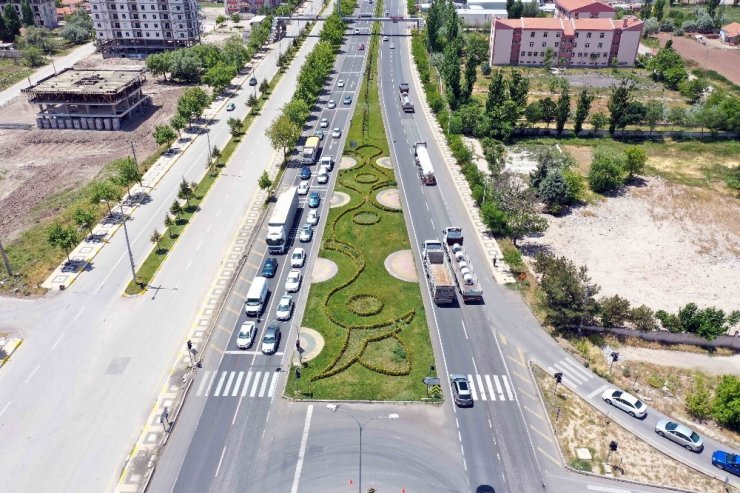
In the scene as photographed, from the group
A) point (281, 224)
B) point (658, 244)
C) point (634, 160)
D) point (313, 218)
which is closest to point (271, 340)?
point (281, 224)

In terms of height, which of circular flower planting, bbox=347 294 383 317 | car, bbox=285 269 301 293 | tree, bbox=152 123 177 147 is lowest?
circular flower planting, bbox=347 294 383 317

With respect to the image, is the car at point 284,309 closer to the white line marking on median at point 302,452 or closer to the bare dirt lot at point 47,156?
the white line marking on median at point 302,452

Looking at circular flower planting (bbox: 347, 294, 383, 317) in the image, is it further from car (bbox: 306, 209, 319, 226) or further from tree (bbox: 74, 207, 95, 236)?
tree (bbox: 74, 207, 95, 236)

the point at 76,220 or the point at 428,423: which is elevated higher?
the point at 76,220

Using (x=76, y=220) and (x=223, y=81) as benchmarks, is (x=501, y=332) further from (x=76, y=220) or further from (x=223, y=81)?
(x=223, y=81)

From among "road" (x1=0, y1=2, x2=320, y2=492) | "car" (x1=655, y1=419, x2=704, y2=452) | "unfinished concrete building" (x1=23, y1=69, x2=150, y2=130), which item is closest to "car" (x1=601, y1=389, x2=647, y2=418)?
"car" (x1=655, y1=419, x2=704, y2=452)

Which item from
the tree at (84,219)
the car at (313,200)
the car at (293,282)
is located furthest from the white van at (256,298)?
the tree at (84,219)

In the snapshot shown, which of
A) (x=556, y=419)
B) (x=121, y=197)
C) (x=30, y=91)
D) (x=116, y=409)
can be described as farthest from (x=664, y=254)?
(x=30, y=91)
